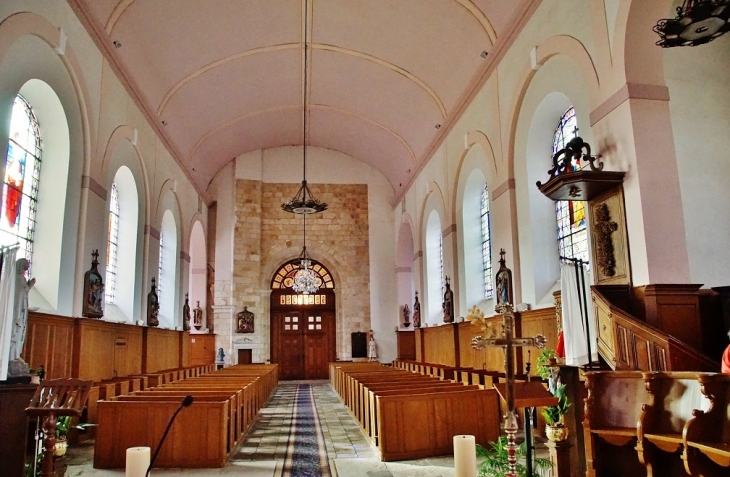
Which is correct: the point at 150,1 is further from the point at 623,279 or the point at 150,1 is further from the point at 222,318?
the point at 222,318

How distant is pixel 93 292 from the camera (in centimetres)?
964

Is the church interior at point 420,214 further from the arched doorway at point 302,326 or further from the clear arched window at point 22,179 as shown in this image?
the arched doorway at point 302,326

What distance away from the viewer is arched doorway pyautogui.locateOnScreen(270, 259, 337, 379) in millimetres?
21000

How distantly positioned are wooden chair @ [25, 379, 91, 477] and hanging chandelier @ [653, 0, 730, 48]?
18.7 ft

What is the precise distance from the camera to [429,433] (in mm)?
6383

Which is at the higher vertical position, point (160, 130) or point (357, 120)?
point (357, 120)

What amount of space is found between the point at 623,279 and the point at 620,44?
2.78m

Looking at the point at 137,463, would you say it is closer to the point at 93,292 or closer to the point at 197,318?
the point at 93,292

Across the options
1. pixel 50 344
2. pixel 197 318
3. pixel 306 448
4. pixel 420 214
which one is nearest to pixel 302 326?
pixel 197 318

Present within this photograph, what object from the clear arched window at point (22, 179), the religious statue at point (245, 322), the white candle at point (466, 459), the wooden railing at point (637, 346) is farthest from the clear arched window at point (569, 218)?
the religious statue at point (245, 322)

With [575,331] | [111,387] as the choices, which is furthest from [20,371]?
[575,331]

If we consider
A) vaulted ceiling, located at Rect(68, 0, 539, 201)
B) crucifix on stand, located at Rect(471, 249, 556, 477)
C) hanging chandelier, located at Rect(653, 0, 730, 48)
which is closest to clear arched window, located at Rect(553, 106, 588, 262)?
vaulted ceiling, located at Rect(68, 0, 539, 201)

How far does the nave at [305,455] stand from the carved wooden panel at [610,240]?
2934 millimetres

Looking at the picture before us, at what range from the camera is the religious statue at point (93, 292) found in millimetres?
9430
